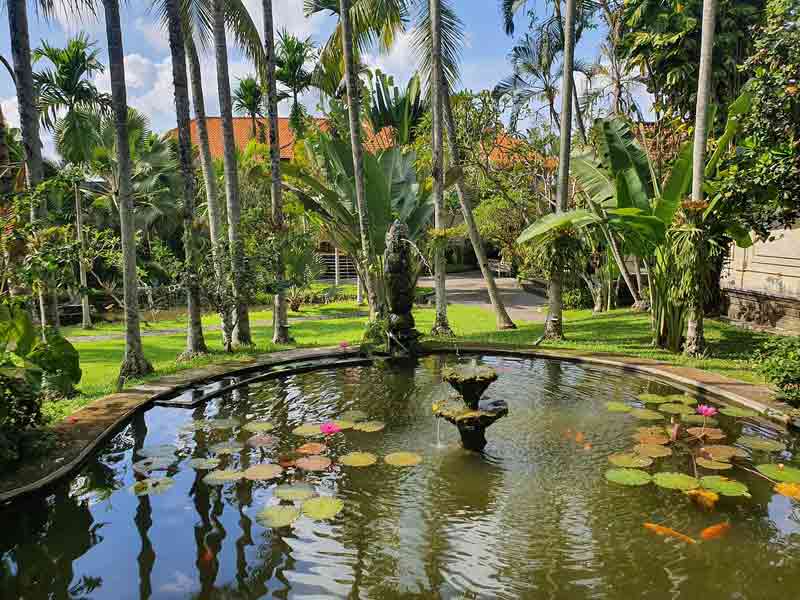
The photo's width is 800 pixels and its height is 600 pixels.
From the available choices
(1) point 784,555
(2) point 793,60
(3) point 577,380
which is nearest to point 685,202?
(2) point 793,60

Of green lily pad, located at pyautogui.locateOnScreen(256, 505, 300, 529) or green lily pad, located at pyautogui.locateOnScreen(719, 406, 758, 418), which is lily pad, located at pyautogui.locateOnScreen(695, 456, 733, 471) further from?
green lily pad, located at pyautogui.locateOnScreen(256, 505, 300, 529)

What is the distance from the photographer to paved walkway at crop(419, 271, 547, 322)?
60.2 feet

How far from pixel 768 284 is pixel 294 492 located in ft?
41.9

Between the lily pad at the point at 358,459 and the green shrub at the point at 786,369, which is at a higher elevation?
the green shrub at the point at 786,369

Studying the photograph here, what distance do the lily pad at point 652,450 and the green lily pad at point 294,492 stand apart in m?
3.27

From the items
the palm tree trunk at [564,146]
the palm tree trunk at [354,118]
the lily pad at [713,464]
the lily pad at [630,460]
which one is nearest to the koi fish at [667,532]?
the lily pad at [630,460]

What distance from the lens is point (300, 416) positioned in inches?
289

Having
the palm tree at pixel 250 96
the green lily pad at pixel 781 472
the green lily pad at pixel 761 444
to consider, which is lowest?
the green lily pad at pixel 781 472

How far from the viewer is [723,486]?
16.6ft

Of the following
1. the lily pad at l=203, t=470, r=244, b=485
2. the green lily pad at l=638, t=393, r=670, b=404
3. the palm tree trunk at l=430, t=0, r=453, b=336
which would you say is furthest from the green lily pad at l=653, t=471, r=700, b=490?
the palm tree trunk at l=430, t=0, r=453, b=336

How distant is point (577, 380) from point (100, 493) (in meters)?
6.55

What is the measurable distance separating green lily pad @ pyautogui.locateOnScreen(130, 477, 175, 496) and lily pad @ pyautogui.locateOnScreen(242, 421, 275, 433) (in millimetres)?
1393

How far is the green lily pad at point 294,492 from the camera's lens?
5027 millimetres

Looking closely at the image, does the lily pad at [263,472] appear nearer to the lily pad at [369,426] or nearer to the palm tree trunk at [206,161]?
the lily pad at [369,426]
